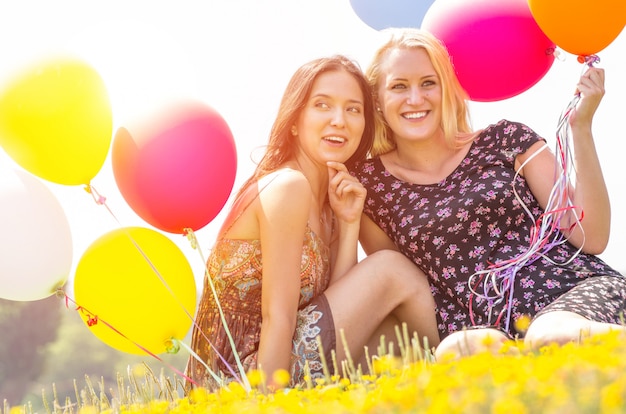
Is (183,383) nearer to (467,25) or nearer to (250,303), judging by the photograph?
(250,303)

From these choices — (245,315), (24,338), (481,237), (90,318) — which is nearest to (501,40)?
(481,237)

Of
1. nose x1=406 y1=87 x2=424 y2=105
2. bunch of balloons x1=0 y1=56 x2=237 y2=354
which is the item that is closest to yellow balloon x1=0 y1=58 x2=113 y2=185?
bunch of balloons x1=0 y1=56 x2=237 y2=354

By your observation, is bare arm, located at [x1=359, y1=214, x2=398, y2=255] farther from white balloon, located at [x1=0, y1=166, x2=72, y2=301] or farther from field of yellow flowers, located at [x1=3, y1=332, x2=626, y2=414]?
field of yellow flowers, located at [x1=3, y1=332, x2=626, y2=414]

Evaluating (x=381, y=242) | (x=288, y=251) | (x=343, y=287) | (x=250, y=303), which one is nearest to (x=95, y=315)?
(x=250, y=303)

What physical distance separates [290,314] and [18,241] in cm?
119

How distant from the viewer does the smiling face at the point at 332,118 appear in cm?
340

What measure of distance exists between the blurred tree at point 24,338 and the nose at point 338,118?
17.8 meters

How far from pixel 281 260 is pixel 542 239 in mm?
1172

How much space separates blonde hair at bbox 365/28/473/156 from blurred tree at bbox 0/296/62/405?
17.6 metres

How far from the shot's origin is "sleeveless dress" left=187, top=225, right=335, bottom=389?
3123 mm

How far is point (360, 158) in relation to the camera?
381 cm

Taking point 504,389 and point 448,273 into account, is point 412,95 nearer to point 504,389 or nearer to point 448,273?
point 448,273

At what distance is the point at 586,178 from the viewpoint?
3186 millimetres

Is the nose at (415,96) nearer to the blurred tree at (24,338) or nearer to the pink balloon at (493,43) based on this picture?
the pink balloon at (493,43)
